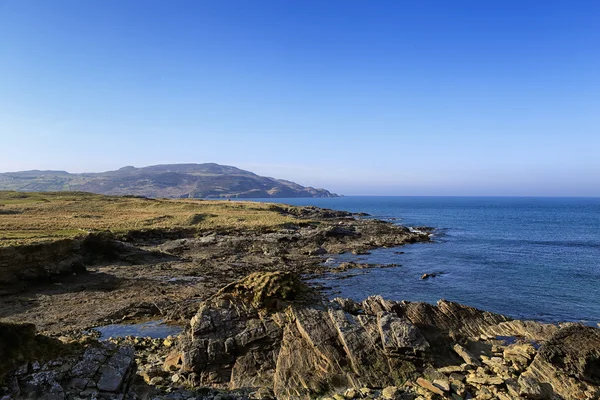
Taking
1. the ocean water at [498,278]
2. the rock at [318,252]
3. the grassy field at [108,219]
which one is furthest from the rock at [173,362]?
the rock at [318,252]

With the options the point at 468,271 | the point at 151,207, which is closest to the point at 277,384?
the point at 468,271

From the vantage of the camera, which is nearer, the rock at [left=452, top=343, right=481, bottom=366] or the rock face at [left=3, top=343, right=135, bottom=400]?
the rock face at [left=3, top=343, right=135, bottom=400]

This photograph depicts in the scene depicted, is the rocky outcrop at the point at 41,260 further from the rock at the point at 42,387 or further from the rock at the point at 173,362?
the rock at the point at 42,387

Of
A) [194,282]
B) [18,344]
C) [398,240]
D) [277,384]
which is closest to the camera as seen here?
[18,344]

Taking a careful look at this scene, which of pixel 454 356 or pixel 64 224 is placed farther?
pixel 64 224

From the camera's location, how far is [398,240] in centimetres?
7962

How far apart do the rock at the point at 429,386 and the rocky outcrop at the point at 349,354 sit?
82 mm

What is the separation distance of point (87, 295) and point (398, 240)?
60979 millimetres

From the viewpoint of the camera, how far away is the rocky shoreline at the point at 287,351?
1461 centimetres

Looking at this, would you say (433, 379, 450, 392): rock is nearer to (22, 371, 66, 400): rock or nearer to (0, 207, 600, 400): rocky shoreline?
(0, 207, 600, 400): rocky shoreline

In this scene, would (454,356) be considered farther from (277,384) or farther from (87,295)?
(87,295)

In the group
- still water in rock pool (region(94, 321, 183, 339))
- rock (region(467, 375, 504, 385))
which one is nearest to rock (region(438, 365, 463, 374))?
rock (region(467, 375, 504, 385))

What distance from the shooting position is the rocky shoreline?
47.9 feet

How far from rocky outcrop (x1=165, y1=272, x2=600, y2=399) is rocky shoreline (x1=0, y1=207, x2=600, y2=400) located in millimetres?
65
